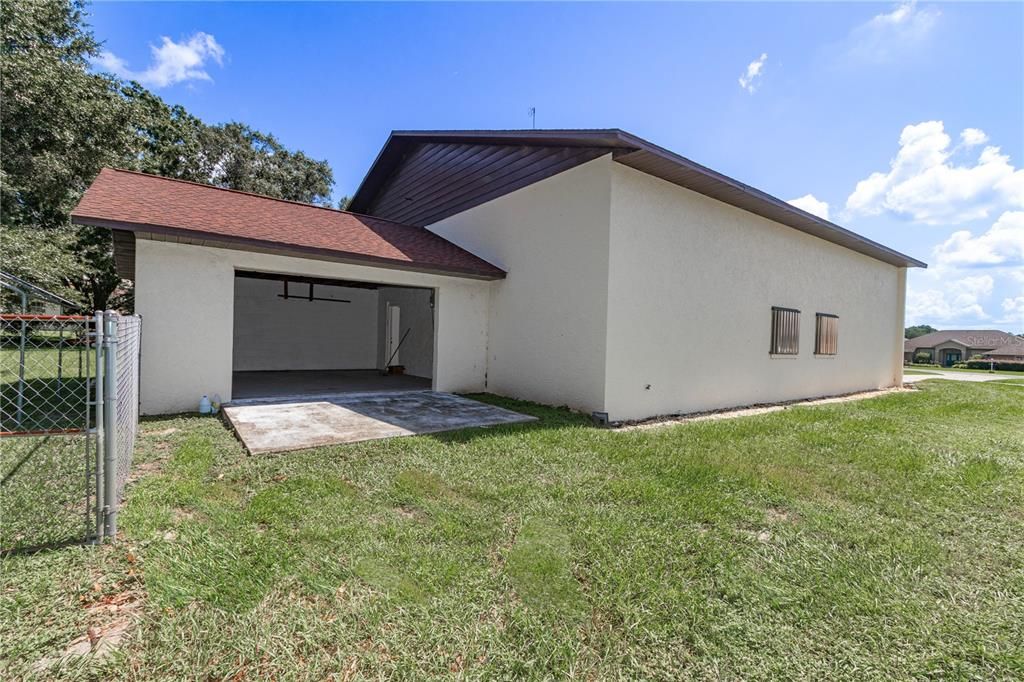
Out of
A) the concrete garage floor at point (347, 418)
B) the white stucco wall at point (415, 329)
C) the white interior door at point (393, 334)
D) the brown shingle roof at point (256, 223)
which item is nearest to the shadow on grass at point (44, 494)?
the concrete garage floor at point (347, 418)

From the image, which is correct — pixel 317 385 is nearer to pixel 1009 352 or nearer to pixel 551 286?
pixel 551 286

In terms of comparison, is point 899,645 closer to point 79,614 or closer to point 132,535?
point 79,614

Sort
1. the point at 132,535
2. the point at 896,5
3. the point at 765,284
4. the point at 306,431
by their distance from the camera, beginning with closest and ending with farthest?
1. the point at 132,535
2. the point at 306,431
3. the point at 896,5
4. the point at 765,284

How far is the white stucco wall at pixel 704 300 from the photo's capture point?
6.79 m

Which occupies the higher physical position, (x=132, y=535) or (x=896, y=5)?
(x=896, y=5)

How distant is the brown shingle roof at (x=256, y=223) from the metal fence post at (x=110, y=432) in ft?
13.7

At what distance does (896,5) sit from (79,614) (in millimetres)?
11196

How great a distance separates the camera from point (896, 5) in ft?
21.8

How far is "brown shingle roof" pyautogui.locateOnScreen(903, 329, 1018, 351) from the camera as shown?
175 feet

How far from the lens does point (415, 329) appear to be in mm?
12461

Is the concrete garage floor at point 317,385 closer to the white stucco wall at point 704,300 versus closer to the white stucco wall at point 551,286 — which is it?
the white stucco wall at point 551,286

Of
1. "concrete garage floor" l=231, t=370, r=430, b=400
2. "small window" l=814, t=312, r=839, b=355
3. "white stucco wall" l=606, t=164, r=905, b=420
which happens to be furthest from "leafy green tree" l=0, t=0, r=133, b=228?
"small window" l=814, t=312, r=839, b=355

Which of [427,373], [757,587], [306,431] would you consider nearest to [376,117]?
[427,373]

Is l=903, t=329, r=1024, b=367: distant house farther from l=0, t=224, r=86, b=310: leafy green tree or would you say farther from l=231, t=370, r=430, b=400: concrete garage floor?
l=0, t=224, r=86, b=310: leafy green tree
